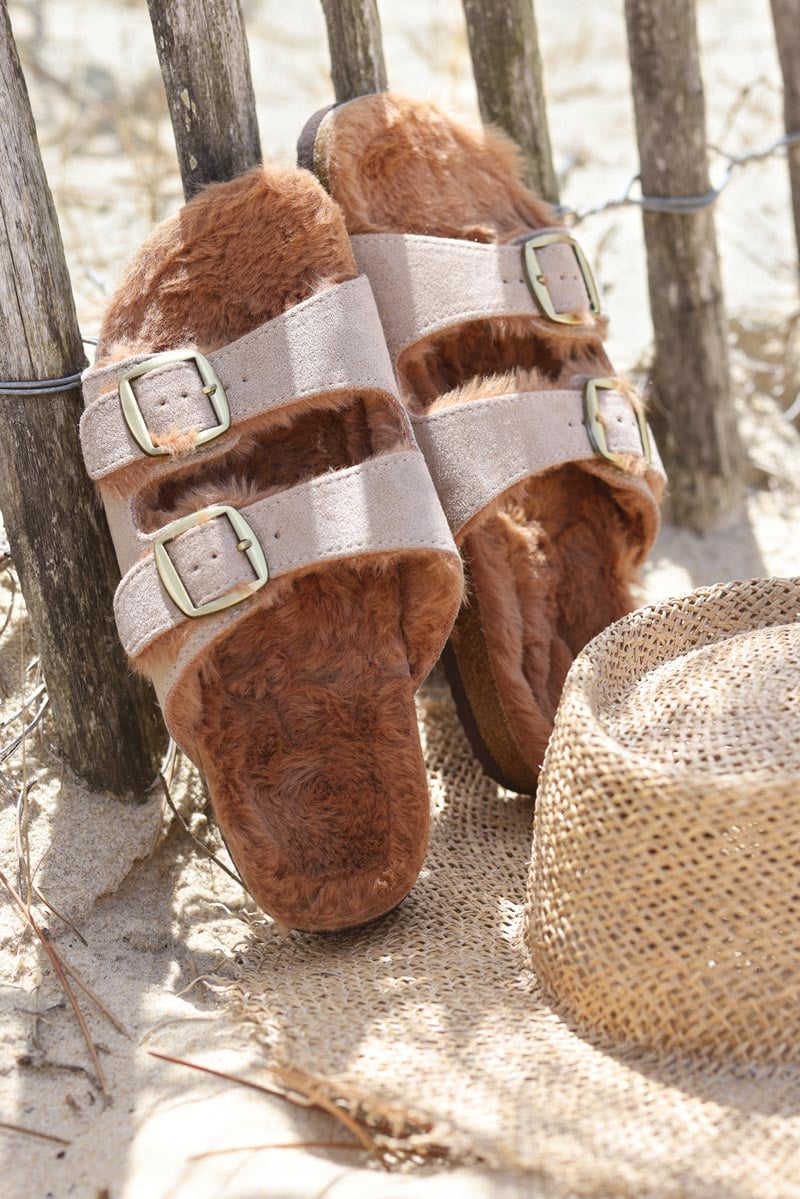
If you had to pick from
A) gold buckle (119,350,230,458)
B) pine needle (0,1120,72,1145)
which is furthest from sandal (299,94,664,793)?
pine needle (0,1120,72,1145)

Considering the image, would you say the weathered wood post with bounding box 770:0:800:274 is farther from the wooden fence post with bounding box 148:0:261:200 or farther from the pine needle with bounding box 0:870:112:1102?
the pine needle with bounding box 0:870:112:1102

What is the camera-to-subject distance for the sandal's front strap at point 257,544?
148cm

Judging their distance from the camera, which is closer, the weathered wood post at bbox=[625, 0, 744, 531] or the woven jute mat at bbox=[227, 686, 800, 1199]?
the woven jute mat at bbox=[227, 686, 800, 1199]

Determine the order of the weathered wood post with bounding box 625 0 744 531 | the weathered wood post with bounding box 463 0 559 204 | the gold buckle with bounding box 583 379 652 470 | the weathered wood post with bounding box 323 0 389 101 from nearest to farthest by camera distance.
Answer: the gold buckle with bounding box 583 379 652 470 → the weathered wood post with bounding box 323 0 389 101 → the weathered wood post with bounding box 463 0 559 204 → the weathered wood post with bounding box 625 0 744 531

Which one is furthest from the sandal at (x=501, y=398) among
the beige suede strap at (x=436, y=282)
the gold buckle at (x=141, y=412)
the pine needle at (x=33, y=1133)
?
the pine needle at (x=33, y=1133)

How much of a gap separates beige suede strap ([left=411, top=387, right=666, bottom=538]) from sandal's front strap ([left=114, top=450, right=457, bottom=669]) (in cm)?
19

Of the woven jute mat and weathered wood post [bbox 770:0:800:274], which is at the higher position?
weathered wood post [bbox 770:0:800:274]

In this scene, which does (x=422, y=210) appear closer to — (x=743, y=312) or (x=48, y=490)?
(x=48, y=490)

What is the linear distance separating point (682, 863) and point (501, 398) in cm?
81

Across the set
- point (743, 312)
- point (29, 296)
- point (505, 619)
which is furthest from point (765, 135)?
point (29, 296)

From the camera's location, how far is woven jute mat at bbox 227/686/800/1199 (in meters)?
→ 1.06

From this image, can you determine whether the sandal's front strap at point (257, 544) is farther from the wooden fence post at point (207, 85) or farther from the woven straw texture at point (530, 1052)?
the wooden fence post at point (207, 85)

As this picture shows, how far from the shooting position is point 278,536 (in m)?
1.51

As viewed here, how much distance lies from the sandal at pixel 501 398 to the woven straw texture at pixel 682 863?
1.45 feet
